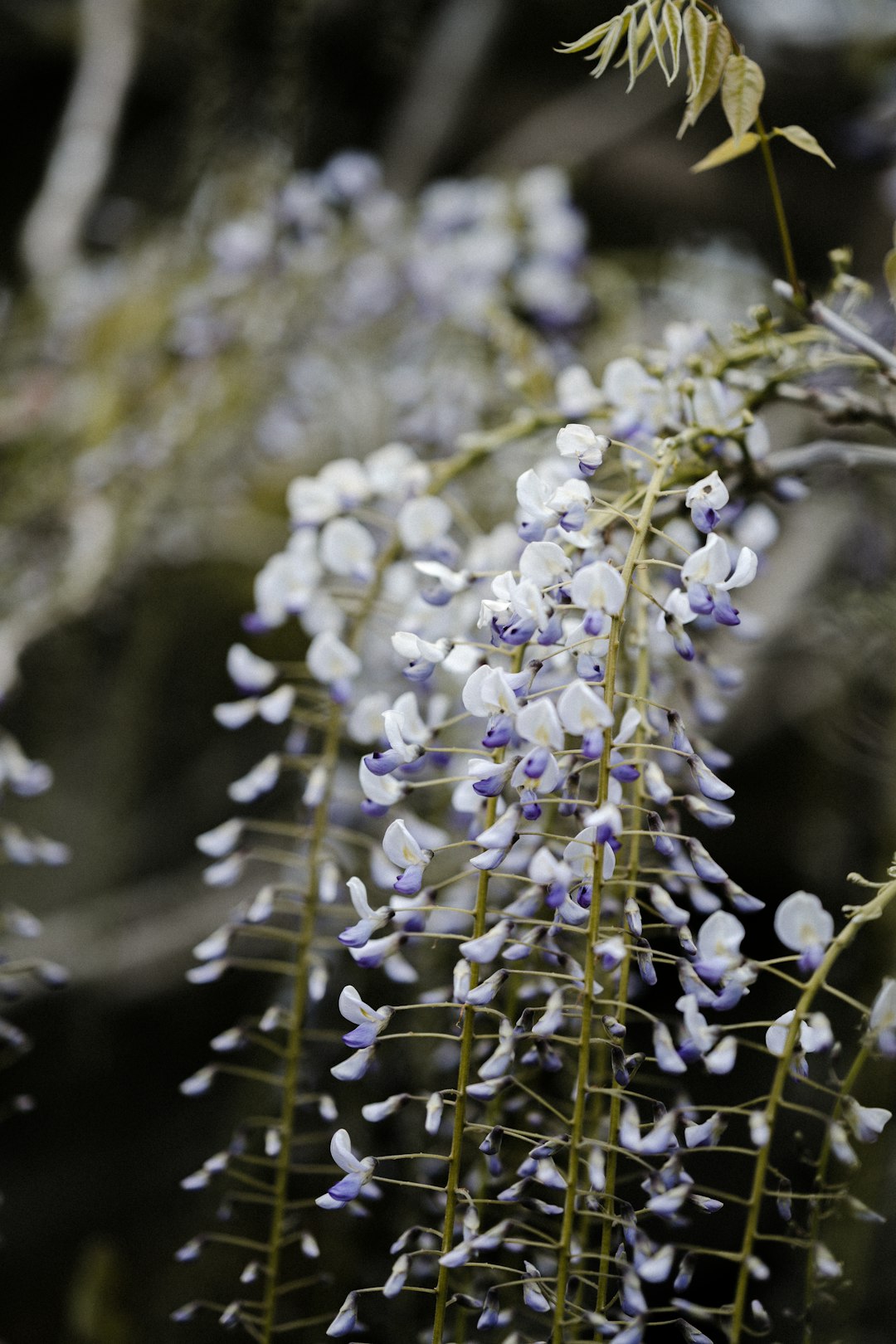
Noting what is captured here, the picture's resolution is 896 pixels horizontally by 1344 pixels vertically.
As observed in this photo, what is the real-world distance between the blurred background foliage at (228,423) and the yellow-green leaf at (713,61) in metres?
0.63

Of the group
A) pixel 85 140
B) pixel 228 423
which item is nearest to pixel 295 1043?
pixel 228 423

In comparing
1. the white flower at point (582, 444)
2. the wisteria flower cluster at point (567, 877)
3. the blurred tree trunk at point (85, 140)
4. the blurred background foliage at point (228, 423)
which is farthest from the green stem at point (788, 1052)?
the blurred tree trunk at point (85, 140)

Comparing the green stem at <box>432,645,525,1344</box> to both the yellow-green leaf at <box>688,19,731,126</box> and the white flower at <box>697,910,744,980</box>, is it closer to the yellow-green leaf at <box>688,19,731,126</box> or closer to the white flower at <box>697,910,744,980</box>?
the white flower at <box>697,910,744,980</box>

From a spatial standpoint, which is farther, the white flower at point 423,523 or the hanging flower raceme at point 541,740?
the white flower at point 423,523

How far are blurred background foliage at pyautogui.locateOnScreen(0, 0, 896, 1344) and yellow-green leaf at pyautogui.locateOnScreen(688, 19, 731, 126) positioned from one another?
633mm

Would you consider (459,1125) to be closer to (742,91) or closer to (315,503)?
(315,503)

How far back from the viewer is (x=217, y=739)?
180cm

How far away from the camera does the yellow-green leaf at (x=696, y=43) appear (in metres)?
0.53

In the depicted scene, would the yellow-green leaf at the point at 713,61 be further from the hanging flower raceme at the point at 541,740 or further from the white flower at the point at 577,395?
the hanging flower raceme at the point at 541,740

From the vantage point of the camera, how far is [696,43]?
21.2 inches

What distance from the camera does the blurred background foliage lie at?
1381 mm

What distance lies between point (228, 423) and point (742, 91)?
41.3 inches

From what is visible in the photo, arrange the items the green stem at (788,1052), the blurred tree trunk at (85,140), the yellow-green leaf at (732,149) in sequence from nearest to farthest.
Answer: the green stem at (788,1052)
the yellow-green leaf at (732,149)
the blurred tree trunk at (85,140)

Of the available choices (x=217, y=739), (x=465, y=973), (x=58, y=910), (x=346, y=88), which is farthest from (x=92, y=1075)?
(x=346, y=88)
